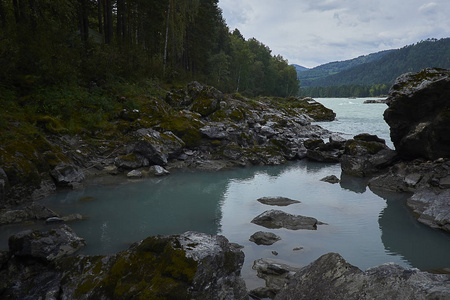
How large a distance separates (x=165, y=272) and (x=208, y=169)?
45.3ft

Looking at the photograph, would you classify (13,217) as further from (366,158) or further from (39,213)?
(366,158)

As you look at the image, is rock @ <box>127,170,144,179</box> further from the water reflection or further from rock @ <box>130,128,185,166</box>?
the water reflection

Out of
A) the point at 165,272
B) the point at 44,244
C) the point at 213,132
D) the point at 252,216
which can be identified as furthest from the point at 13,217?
the point at 213,132

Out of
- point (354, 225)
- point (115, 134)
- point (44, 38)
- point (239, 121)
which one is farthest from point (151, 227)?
point (239, 121)

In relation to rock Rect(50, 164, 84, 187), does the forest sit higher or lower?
higher

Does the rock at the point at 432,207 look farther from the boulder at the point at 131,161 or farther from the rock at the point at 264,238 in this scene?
the boulder at the point at 131,161

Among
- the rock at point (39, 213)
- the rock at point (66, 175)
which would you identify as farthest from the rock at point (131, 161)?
the rock at point (39, 213)

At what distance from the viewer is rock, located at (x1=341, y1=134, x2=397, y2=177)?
60.8 feet

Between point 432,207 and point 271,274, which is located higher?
point 432,207

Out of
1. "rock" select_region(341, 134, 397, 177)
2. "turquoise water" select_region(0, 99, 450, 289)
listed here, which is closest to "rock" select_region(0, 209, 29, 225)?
"turquoise water" select_region(0, 99, 450, 289)

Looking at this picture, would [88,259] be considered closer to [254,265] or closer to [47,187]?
[254,265]

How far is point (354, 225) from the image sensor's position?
10.8m

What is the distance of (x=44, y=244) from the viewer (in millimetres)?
6980

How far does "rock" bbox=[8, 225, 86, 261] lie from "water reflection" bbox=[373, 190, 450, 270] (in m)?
9.25
